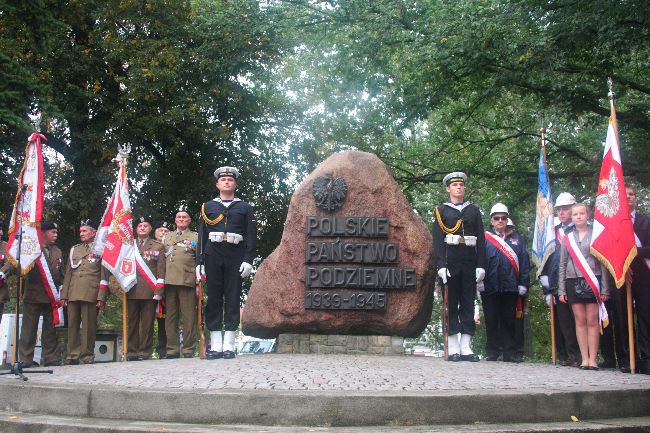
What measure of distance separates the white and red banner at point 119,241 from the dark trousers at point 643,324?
647 centimetres

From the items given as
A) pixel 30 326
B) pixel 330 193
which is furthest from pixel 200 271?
pixel 30 326

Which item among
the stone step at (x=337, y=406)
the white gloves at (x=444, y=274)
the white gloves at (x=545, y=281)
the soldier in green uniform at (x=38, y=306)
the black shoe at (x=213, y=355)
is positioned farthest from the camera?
the soldier in green uniform at (x=38, y=306)

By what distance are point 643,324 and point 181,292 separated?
229 inches

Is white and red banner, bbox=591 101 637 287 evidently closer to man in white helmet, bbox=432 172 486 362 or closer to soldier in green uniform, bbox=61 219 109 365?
man in white helmet, bbox=432 172 486 362

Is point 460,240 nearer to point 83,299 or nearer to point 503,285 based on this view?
point 503,285

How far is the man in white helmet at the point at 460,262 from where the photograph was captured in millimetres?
9156

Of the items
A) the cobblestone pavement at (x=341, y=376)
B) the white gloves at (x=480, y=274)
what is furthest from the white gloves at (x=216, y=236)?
the white gloves at (x=480, y=274)

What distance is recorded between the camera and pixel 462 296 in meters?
9.20

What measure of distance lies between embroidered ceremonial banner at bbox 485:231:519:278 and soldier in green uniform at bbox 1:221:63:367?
6019 millimetres

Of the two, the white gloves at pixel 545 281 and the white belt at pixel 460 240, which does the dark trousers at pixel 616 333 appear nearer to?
the white gloves at pixel 545 281

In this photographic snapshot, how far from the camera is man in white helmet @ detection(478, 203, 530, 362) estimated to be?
31.3 ft

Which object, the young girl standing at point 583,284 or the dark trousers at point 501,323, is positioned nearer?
the young girl standing at point 583,284

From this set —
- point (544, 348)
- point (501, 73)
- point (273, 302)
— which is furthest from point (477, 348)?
point (273, 302)

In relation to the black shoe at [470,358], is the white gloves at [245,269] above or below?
above
